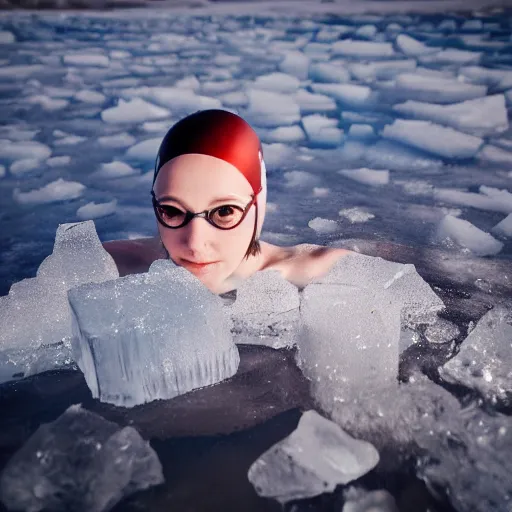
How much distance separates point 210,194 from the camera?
5.66ft

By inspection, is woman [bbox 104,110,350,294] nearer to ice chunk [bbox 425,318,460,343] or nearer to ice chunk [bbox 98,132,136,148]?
ice chunk [bbox 425,318,460,343]

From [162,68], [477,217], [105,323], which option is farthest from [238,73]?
[105,323]

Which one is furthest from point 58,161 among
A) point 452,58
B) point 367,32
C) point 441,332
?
point 367,32

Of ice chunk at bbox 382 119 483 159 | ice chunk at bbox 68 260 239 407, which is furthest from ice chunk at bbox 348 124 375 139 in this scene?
ice chunk at bbox 68 260 239 407

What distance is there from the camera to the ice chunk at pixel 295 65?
6.30 m

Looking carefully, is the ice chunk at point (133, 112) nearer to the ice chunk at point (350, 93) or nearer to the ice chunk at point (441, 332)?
the ice chunk at point (350, 93)

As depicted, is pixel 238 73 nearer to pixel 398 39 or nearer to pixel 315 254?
pixel 398 39

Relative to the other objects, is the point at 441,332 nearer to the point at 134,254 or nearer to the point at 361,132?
the point at 134,254

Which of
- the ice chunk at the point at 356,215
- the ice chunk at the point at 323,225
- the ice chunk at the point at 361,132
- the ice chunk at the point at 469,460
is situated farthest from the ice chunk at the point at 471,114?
the ice chunk at the point at 469,460

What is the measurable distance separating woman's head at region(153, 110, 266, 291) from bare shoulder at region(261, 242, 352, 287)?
319 millimetres

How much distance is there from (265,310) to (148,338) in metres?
0.59

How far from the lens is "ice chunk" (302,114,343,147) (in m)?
4.21

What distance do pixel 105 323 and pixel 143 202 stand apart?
1.89 meters

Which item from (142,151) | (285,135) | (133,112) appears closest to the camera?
(142,151)
